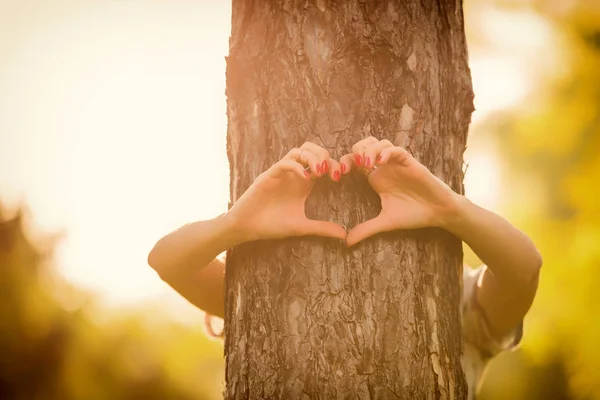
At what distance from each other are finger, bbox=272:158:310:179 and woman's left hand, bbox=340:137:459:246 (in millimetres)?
134

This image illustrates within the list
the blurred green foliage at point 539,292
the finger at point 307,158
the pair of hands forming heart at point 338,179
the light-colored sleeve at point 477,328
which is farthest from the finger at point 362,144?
the blurred green foliage at point 539,292

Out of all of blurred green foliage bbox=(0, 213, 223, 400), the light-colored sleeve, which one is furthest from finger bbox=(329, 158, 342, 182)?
blurred green foliage bbox=(0, 213, 223, 400)

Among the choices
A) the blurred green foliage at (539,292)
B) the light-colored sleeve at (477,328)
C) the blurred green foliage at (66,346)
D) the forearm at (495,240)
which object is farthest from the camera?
the blurred green foliage at (66,346)

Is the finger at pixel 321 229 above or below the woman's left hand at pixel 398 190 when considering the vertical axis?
below

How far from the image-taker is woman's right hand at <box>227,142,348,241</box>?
178 cm

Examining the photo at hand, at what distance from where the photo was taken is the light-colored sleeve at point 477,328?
248 centimetres

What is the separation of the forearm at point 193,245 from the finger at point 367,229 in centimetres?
33

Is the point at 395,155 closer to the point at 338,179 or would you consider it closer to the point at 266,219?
the point at 338,179

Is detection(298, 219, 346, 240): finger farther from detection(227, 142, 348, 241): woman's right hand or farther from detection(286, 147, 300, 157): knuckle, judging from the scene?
detection(286, 147, 300, 157): knuckle

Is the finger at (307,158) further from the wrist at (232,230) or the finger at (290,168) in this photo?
the wrist at (232,230)

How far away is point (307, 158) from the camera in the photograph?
5.79 feet

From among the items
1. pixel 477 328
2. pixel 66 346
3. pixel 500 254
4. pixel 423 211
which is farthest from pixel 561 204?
pixel 423 211

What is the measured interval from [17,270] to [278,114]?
40.8 ft

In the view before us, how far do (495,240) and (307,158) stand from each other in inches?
24.9
